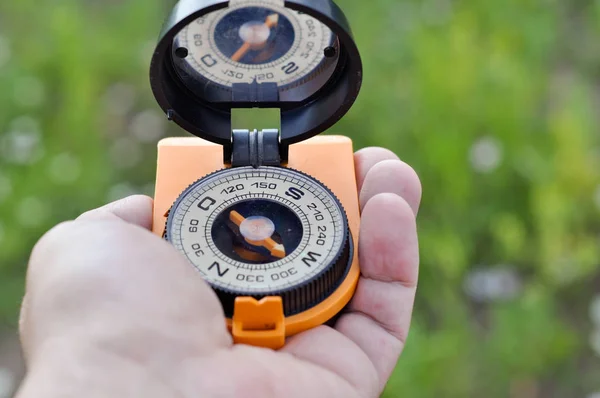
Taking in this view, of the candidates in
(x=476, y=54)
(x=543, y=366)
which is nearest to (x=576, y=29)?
(x=476, y=54)

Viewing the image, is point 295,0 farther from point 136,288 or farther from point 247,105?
point 136,288

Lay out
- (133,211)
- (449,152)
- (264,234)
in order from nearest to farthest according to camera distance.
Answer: (264,234) < (133,211) < (449,152)

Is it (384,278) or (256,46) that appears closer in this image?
(384,278)

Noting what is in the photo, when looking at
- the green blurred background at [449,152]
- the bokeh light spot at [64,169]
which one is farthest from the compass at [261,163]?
the bokeh light spot at [64,169]

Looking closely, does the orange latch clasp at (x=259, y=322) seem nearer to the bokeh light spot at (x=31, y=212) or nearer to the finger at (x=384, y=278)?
the finger at (x=384, y=278)

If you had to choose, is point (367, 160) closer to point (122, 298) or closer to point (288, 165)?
point (288, 165)

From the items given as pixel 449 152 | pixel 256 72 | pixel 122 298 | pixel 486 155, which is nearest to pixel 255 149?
pixel 256 72
